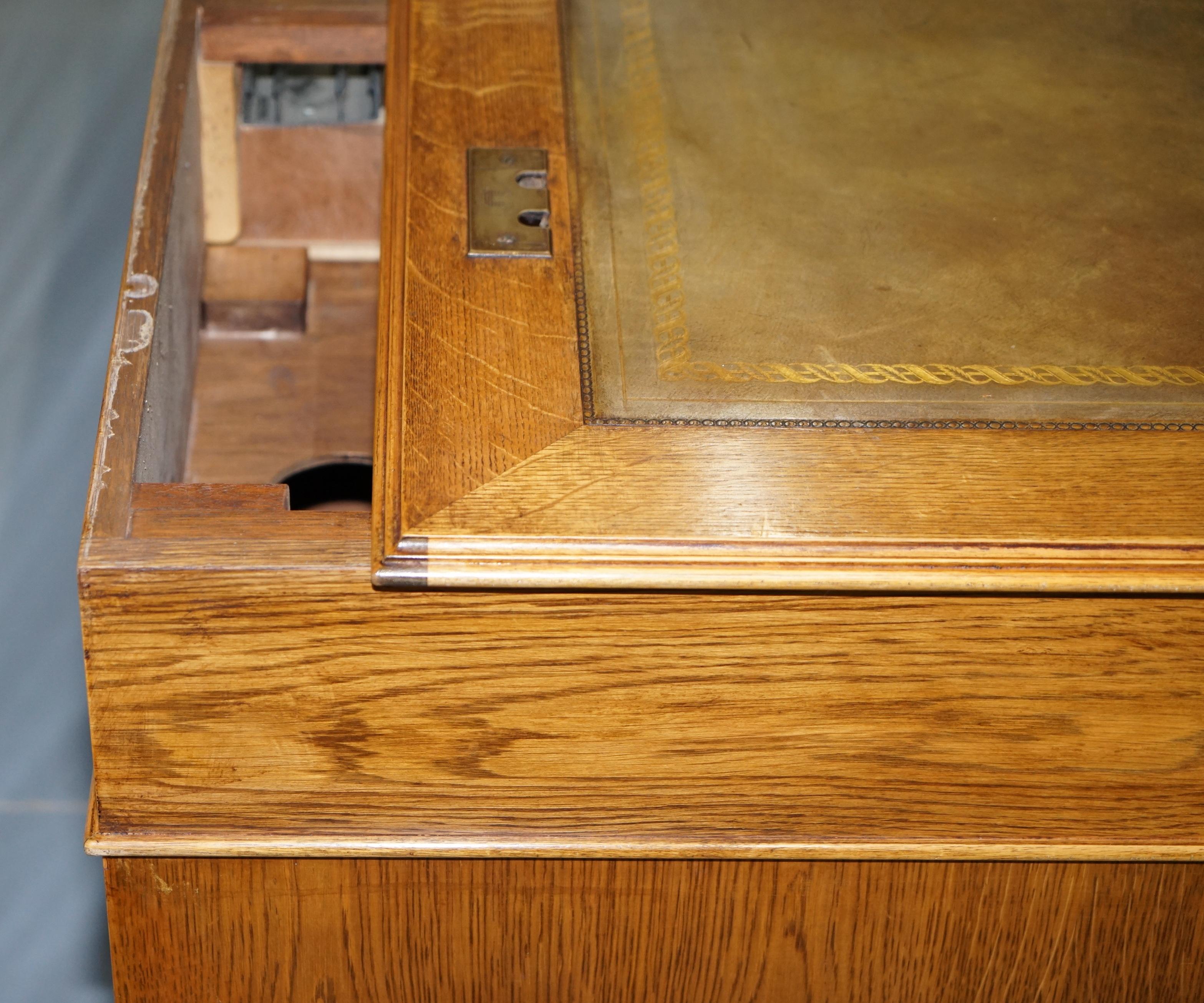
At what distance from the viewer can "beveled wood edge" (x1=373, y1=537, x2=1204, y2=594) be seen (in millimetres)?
895

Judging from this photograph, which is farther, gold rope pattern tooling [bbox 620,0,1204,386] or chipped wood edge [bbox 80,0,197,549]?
gold rope pattern tooling [bbox 620,0,1204,386]

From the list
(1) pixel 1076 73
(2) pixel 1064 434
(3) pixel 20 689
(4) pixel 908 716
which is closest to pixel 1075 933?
(4) pixel 908 716

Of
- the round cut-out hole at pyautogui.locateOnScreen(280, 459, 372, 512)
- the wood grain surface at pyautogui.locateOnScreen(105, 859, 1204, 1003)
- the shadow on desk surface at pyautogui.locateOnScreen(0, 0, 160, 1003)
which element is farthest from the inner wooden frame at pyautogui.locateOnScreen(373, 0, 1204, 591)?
the shadow on desk surface at pyautogui.locateOnScreen(0, 0, 160, 1003)

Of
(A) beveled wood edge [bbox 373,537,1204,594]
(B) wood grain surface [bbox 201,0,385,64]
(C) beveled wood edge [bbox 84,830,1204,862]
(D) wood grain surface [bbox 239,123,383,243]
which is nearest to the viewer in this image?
(A) beveled wood edge [bbox 373,537,1204,594]

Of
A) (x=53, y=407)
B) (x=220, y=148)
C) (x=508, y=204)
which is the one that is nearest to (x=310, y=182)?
(x=220, y=148)

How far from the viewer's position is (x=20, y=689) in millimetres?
1830

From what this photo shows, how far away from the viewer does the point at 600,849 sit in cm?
108

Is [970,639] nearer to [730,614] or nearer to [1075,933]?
[730,614]

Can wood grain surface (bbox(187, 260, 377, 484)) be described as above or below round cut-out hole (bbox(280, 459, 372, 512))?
above

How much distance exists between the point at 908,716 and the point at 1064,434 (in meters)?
0.23

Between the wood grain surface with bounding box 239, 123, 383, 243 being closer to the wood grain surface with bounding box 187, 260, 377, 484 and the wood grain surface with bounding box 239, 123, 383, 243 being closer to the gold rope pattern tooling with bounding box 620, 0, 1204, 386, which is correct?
the wood grain surface with bounding box 187, 260, 377, 484

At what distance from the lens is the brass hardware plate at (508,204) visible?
1127 millimetres

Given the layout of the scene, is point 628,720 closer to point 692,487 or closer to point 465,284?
point 692,487

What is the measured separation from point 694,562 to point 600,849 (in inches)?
11.2
